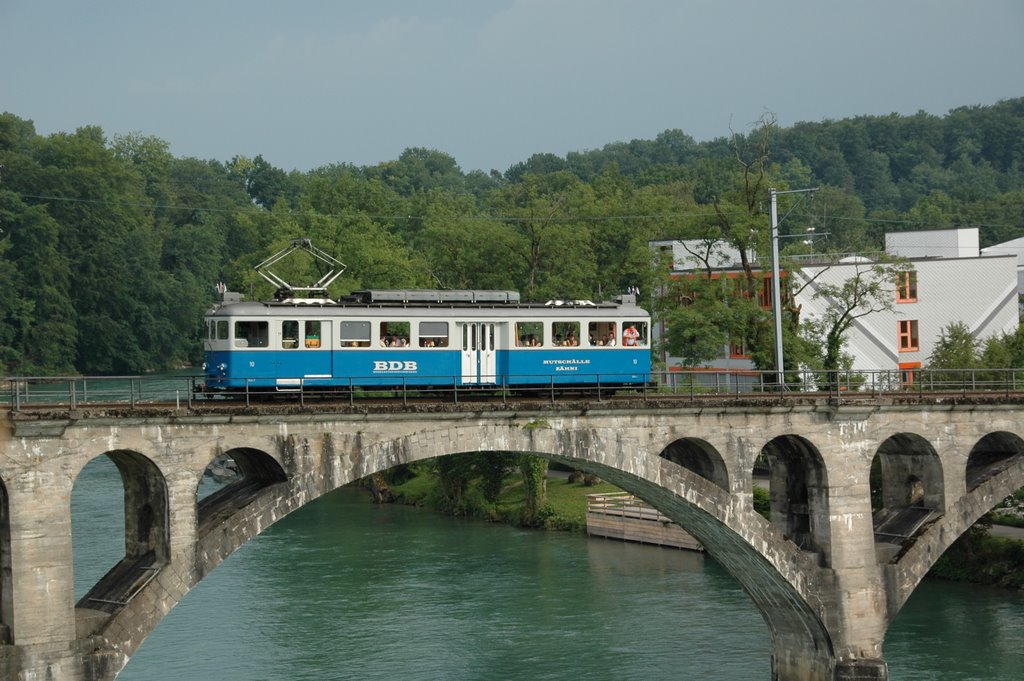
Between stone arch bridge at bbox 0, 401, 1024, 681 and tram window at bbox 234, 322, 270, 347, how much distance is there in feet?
12.8

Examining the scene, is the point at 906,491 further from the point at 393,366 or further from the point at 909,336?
the point at 909,336

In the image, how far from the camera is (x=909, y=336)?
255 feet

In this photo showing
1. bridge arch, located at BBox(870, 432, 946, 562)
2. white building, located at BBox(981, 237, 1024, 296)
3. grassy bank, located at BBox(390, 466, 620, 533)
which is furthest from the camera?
white building, located at BBox(981, 237, 1024, 296)

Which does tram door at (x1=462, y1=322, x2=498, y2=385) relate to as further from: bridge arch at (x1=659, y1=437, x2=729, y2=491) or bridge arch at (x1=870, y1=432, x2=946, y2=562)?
bridge arch at (x1=870, y1=432, x2=946, y2=562)

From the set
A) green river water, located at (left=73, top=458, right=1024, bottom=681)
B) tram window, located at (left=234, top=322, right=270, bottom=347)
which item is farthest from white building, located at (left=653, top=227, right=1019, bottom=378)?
tram window, located at (left=234, top=322, right=270, bottom=347)

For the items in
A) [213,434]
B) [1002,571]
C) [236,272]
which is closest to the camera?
[213,434]

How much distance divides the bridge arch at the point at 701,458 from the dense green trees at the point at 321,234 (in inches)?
770

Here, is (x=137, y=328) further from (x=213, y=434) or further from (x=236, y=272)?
(x=213, y=434)

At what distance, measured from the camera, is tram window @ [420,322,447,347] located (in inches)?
1638

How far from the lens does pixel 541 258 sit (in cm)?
8100

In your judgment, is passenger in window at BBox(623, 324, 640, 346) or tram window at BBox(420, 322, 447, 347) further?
passenger in window at BBox(623, 324, 640, 346)

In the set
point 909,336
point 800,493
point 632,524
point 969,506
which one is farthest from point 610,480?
point 909,336

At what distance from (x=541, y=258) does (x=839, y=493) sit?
133ft

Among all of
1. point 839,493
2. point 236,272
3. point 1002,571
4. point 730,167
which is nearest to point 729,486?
point 839,493
